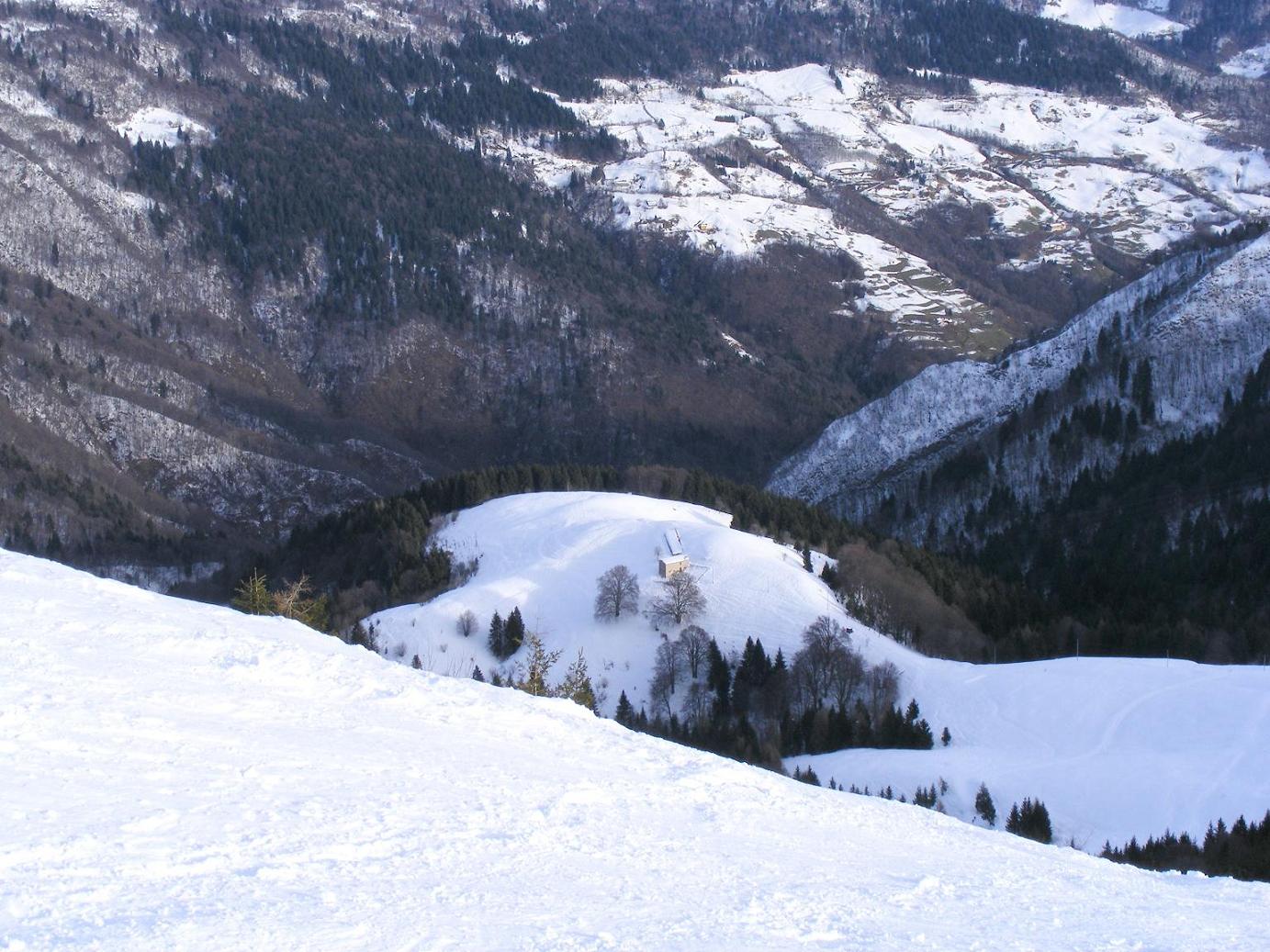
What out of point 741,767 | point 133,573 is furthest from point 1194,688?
point 133,573

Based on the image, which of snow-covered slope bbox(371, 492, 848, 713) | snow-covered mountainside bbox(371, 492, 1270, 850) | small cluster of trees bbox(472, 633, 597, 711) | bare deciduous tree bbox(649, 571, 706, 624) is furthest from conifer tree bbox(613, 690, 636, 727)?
bare deciduous tree bbox(649, 571, 706, 624)

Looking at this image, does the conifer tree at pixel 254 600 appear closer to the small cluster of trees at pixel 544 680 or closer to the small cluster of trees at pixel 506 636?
the small cluster of trees at pixel 544 680

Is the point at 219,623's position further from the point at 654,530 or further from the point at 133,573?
the point at 133,573

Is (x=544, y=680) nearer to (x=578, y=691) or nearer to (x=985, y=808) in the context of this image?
(x=578, y=691)

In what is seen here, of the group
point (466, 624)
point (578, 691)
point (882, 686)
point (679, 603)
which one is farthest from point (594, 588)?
point (578, 691)

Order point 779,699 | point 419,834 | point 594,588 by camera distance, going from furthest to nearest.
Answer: point 594,588 < point 779,699 < point 419,834

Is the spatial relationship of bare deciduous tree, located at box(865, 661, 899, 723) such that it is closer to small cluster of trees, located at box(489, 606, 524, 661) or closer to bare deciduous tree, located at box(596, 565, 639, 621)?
bare deciduous tree, located at box(596, 565, 639, 621)
